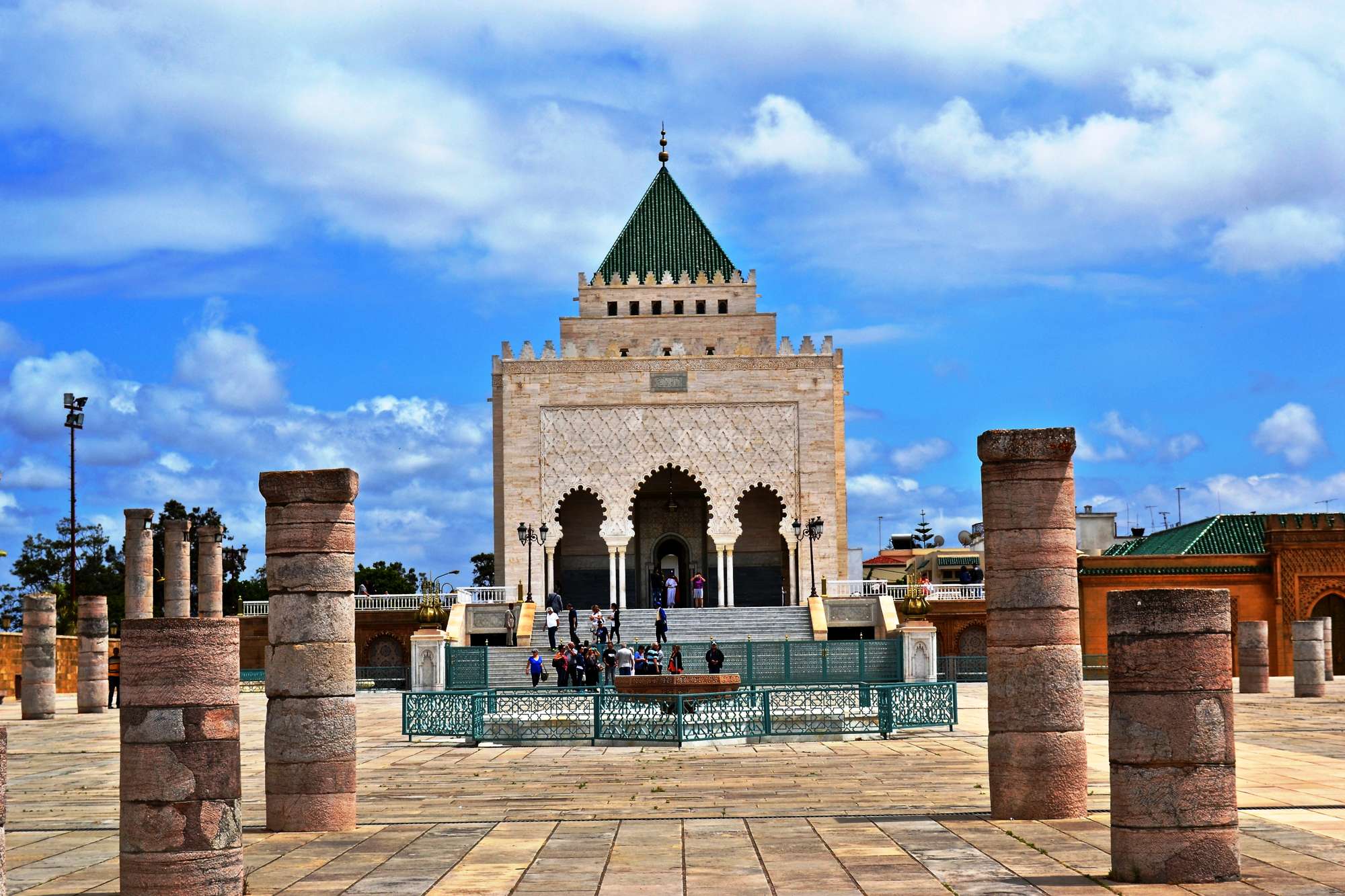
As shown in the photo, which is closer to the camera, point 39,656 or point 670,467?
point 39,656

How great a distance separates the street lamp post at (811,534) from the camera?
3056 cm

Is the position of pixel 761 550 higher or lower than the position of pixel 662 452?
lower

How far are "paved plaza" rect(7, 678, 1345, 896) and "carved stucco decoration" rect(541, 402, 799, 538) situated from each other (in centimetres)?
2069

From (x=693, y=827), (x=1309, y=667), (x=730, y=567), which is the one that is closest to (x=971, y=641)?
(x=730, y=567)

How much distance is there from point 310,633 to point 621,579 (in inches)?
1024

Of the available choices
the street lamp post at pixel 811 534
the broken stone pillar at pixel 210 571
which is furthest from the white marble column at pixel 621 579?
the broken stone pillar at pixel 210 571

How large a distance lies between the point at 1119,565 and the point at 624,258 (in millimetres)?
14992

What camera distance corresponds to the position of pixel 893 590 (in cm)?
3288

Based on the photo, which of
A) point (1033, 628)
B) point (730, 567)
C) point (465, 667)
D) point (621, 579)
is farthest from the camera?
point (730, 567)

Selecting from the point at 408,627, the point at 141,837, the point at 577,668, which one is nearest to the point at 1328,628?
the point at 577,668

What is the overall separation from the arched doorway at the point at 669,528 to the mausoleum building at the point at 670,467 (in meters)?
0.04

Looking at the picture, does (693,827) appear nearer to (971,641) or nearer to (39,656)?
(39,656)

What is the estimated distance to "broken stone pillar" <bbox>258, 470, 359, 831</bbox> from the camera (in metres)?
9.14

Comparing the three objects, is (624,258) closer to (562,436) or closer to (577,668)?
(562,436)
